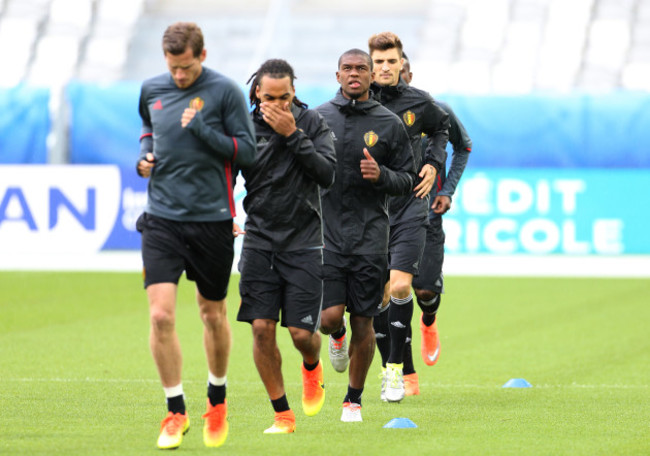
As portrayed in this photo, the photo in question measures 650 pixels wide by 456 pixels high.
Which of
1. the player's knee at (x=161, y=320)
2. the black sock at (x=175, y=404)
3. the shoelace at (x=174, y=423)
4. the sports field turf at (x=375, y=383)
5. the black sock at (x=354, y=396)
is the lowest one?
the sports field turf at (x=375, y=383)

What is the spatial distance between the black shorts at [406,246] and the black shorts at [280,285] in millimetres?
1664

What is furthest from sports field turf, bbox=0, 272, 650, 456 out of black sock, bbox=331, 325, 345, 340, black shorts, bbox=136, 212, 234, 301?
black shorts, bbox=136, 212, 234, 301

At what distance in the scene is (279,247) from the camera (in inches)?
273

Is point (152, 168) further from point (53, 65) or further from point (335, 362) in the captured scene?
point (53, 65)

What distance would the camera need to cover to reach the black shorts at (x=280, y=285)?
22.6 feet

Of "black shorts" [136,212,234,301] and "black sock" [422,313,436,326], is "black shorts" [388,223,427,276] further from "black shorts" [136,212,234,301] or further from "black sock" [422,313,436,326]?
"black shorts" [136,212,234,301]

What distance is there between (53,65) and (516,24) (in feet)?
35.0

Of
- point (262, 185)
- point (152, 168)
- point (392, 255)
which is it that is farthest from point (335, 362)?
point (152, 168)

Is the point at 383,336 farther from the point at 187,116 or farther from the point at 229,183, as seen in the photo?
the point at 187,116

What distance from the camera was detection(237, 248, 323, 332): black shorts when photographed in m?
6.89

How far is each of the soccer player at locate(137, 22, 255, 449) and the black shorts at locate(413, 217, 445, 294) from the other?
10.3 ft

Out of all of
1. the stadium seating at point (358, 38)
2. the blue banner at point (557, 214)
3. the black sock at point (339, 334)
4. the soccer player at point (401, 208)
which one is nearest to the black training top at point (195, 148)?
the black sock at point (339, 334)

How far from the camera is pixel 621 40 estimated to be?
27.9 meters

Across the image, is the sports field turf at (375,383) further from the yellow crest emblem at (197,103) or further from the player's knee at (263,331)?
the yellow crest emblem at (197,103)
